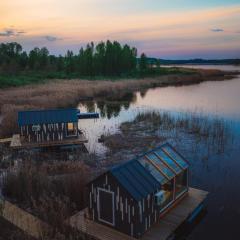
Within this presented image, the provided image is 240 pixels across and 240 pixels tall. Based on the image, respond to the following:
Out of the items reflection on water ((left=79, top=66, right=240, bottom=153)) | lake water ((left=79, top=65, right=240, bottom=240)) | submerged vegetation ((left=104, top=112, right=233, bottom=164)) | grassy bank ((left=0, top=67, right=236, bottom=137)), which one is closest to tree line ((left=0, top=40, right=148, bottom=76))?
grassy bank ((left=0, top=67, right=236, bottom=137))

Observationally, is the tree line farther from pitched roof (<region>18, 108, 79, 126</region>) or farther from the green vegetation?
pitched roof (<region>18, 108, 79, 126</region>)

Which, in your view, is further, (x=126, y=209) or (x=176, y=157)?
(x=176, y=157)

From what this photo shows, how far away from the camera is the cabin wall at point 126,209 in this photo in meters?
8.06

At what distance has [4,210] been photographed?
933 centimetres

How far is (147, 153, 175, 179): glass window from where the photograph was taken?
983 centimetres

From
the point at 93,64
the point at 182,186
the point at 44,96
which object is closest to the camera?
the point at 182,186

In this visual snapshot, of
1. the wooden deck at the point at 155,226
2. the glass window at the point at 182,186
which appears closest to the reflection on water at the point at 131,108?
the glass window at the point at 182,186

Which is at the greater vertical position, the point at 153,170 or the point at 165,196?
the point at 153,170

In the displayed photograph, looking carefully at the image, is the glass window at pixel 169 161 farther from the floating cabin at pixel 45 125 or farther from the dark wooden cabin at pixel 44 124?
the dark wooden cabin at pixel 44 124

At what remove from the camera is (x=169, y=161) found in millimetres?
10547

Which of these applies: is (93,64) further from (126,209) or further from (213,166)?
(126,209)

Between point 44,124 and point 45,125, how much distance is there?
90 mm

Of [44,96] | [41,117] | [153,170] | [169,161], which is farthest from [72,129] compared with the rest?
[44,96]

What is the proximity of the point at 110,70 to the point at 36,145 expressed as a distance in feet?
219
